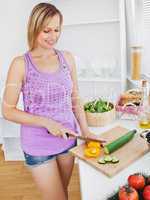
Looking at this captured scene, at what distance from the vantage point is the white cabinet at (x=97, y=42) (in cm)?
219

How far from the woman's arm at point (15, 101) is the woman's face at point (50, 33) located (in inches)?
4.6

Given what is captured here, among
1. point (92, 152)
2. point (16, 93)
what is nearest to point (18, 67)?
point (16, 93)

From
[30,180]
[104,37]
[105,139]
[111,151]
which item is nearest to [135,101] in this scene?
[105,139]

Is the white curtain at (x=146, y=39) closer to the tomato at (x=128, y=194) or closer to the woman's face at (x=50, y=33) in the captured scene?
the woman's face at (x=50, y=33)

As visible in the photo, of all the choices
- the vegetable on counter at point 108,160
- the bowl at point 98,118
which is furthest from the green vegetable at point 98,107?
the vegetable on counter at point 108,160

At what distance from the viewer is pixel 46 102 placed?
1.25 meters

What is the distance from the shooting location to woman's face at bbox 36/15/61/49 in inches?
47.6

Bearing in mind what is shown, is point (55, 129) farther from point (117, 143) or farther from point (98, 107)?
point (98, 107)

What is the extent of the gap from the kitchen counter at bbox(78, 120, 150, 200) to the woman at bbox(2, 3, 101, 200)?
0.56 feet

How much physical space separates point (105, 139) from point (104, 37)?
121 cm

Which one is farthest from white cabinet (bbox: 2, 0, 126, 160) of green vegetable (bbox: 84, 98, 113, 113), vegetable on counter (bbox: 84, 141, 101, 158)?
vegetable on counter (bbox: 84, 141, 101, 158)

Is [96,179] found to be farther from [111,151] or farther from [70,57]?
[70,57]

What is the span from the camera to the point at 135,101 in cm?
164

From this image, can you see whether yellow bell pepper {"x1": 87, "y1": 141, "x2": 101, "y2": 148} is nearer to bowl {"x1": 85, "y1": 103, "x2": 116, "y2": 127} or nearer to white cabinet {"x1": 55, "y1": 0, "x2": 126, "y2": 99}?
bowl {"x1": 85, "y1": 103, "x2": 116, "y2": 127}
